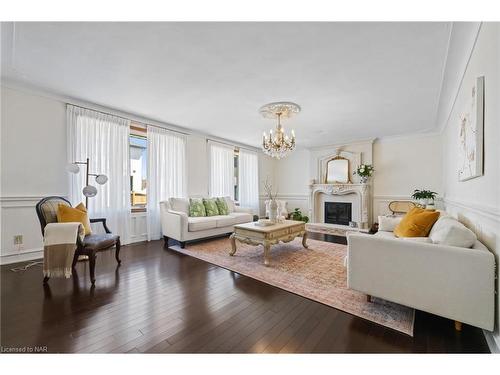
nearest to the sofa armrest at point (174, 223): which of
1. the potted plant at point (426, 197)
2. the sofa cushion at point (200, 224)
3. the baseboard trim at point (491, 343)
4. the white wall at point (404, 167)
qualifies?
the sofa cushion at point (200, 224)

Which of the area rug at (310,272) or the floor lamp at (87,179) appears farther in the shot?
the floor lamp at (87,179)

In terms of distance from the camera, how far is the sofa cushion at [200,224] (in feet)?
13.0

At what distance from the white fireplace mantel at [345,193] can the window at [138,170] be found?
15.3ft

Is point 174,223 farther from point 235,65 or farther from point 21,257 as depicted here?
point 235,65

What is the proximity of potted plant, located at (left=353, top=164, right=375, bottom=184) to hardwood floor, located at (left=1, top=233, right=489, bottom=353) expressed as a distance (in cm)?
443

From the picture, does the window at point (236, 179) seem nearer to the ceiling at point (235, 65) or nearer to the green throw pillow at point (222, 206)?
the green throw pillow at point (222, 206)

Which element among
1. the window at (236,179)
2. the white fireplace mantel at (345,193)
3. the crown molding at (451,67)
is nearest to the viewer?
the crown molding at (451,67)

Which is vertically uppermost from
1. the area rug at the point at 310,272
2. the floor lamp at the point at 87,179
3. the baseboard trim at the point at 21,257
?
the floor lamp at the point at 87,179

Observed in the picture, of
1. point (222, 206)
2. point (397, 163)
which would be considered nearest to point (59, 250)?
point (222, 206)

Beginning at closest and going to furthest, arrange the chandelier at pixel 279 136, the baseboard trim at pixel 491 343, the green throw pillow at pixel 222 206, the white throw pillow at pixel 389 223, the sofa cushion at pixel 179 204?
the baseboard trim at pixel 491 343
the white throw pillow at pixel 389 223
the chandelier at pixel 279 136
the sofa cushion at pixel 179 204
the green throw pillow at pixel 222 206

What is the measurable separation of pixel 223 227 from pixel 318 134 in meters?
3.26
